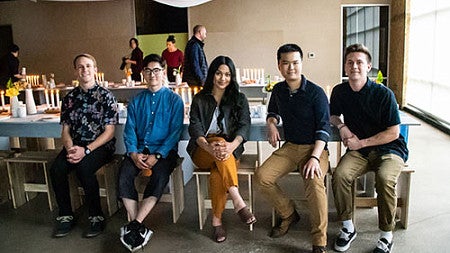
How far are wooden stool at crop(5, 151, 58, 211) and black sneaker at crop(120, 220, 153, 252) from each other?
3.28 feet

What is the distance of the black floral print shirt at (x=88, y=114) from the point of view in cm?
289

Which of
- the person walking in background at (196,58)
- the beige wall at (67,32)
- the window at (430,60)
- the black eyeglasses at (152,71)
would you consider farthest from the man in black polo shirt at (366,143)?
the beige wall at (67,32)

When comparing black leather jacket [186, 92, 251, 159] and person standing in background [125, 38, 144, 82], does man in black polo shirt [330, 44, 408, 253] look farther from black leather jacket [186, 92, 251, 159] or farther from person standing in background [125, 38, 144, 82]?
person standing in background [125, 38, 144, 82]

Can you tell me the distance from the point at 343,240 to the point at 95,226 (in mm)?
1531

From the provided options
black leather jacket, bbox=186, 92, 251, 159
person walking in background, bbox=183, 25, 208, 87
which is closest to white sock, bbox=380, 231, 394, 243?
black leather jacket, bbox=186, 92, 251, 159

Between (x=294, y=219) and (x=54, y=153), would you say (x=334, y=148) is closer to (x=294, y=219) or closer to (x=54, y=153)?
(x=294, y=219)

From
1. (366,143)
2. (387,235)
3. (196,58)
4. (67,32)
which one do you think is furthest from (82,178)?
(67,32)

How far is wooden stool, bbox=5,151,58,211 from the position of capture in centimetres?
319

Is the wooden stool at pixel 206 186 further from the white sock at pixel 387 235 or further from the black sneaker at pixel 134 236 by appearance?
the white sock at pixel 387 235

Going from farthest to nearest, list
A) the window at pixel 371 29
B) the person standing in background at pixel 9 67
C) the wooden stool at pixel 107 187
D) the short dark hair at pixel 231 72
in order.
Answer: the window at pixel 371 29
the person standing in background at pixel 9 67
the wooden stool at pixel 107 187
the short dark hair at pixel 231 72

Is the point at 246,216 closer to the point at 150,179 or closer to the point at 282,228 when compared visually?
the point at 282,228

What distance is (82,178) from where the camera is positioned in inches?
111

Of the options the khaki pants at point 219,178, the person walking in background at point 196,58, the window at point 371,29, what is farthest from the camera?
the window at point 371,29

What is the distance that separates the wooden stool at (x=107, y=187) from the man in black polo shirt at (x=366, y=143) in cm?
152
